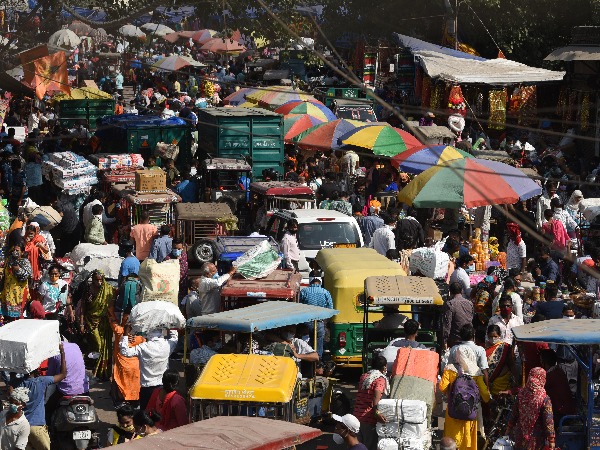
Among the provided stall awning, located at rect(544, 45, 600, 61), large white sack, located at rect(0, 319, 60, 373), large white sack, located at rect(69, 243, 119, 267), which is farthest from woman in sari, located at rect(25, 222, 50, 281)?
stall awning, located at rect(544, 45, 600, 61)

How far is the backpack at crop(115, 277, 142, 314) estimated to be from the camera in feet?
50.4

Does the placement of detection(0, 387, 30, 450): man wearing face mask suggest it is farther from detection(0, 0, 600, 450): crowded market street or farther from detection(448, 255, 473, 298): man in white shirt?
detection(448, 255, 473, 298): man in white shirt

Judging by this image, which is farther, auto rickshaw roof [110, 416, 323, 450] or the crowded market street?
the crowded market street

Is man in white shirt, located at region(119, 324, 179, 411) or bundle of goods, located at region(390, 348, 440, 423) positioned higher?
bundle of goods, located at region(390, 348, 440, 423)

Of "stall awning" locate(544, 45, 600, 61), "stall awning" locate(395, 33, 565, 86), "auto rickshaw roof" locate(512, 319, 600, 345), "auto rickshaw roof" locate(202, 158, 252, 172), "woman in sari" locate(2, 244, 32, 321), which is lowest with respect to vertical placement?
"woman in sari" locate(2, 244, 32, 321)

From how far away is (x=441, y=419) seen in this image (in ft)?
46.6

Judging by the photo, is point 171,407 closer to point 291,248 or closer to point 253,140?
point 291,248

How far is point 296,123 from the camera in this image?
28391 mm

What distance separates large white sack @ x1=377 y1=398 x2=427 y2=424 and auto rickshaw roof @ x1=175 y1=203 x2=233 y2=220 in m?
8.51

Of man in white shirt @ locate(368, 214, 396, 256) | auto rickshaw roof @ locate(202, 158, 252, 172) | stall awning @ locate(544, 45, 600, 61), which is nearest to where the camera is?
man in white shirt @ locate(368, 214, 396, 256)

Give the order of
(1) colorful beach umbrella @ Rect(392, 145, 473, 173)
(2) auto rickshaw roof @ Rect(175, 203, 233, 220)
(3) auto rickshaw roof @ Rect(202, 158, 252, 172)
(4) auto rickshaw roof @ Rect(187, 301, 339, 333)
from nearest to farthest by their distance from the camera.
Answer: (4) auto rickshaw roof @ Rect(187, 301, 339, 333) → (2) auto rickshaw roof @ Rect(175, 203, 233, 220) → (1) colorful beach umbrella @ Rect(392, 145, 473, 173) → (3) auto rickshaw roof @ Rect(202, 158, 252, 172)

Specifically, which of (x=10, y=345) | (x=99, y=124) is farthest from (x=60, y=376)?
(x=99, y=124)

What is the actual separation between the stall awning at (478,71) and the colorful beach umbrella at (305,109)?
3203 millimetres

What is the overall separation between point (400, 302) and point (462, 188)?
5547mm
